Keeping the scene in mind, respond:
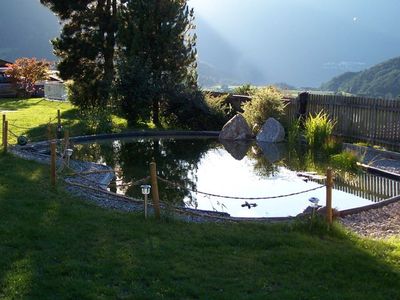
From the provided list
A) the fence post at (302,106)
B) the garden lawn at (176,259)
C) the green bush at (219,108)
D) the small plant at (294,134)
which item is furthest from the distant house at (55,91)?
the garden lawn at (176,259)

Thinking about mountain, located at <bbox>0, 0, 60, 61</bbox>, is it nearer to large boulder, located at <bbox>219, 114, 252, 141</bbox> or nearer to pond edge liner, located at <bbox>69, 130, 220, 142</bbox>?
pond edge liner, located at <bbox>69, 130, 220, 142</bbox>

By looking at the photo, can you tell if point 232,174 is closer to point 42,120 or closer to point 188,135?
point 188,135

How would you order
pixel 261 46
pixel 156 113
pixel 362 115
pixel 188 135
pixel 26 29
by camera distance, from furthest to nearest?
pixel 261 46 → pixel 26 29 → pixel 156 113 → pixel 188 135 → pixel 362 115

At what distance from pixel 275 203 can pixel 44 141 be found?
322 inches

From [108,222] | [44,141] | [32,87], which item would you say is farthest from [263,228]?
[32,87]

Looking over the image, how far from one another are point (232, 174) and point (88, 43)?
514 inches

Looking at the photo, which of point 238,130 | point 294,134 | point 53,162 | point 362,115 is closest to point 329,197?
point 53,162

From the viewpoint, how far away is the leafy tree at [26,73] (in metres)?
32.0

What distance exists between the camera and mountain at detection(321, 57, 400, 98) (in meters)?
53.8

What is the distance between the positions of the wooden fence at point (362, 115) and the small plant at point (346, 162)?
3.23 metres

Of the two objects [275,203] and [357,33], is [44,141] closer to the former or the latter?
[275,203]

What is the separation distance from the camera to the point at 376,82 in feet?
190

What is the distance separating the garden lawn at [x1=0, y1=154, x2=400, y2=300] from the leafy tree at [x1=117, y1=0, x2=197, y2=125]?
12.6m

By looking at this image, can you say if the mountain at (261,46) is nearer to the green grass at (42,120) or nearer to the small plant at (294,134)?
the green grass at (42,120)
